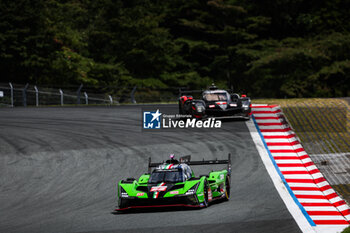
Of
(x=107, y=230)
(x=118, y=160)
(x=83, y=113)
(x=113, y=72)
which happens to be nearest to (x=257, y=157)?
(x=118, y=160)

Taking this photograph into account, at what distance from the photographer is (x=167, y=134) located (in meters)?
26.1

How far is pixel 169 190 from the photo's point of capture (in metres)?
14.2

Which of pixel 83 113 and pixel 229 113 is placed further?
pixel 83 113

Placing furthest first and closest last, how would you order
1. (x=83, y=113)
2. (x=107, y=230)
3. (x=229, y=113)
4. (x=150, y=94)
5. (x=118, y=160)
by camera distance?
(x=150, y=94) → (x=83, y=113) → (x=229, y=113) → (x=118, y=160) → (x=107, y=230)

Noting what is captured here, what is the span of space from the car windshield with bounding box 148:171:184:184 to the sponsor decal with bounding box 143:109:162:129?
12.9 meters

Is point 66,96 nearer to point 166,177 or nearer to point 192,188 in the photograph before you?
point 166,177

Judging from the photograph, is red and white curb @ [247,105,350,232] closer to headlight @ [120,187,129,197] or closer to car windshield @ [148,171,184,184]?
car windshield @ [148,171,184,184]

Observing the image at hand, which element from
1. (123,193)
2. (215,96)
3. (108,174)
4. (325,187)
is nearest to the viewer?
(123,193)

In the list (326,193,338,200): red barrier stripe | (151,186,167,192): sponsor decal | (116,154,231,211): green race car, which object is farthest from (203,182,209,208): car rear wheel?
(326,193,338,200): red barrier stripe

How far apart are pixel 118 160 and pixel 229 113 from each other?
341 inches

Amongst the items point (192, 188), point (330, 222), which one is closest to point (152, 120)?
point (192, 188)

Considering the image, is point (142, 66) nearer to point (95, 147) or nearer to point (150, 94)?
point (150, 94)

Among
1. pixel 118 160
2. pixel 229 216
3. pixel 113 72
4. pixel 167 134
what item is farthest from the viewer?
pixel 113 72

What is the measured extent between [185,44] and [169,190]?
47651 mm
